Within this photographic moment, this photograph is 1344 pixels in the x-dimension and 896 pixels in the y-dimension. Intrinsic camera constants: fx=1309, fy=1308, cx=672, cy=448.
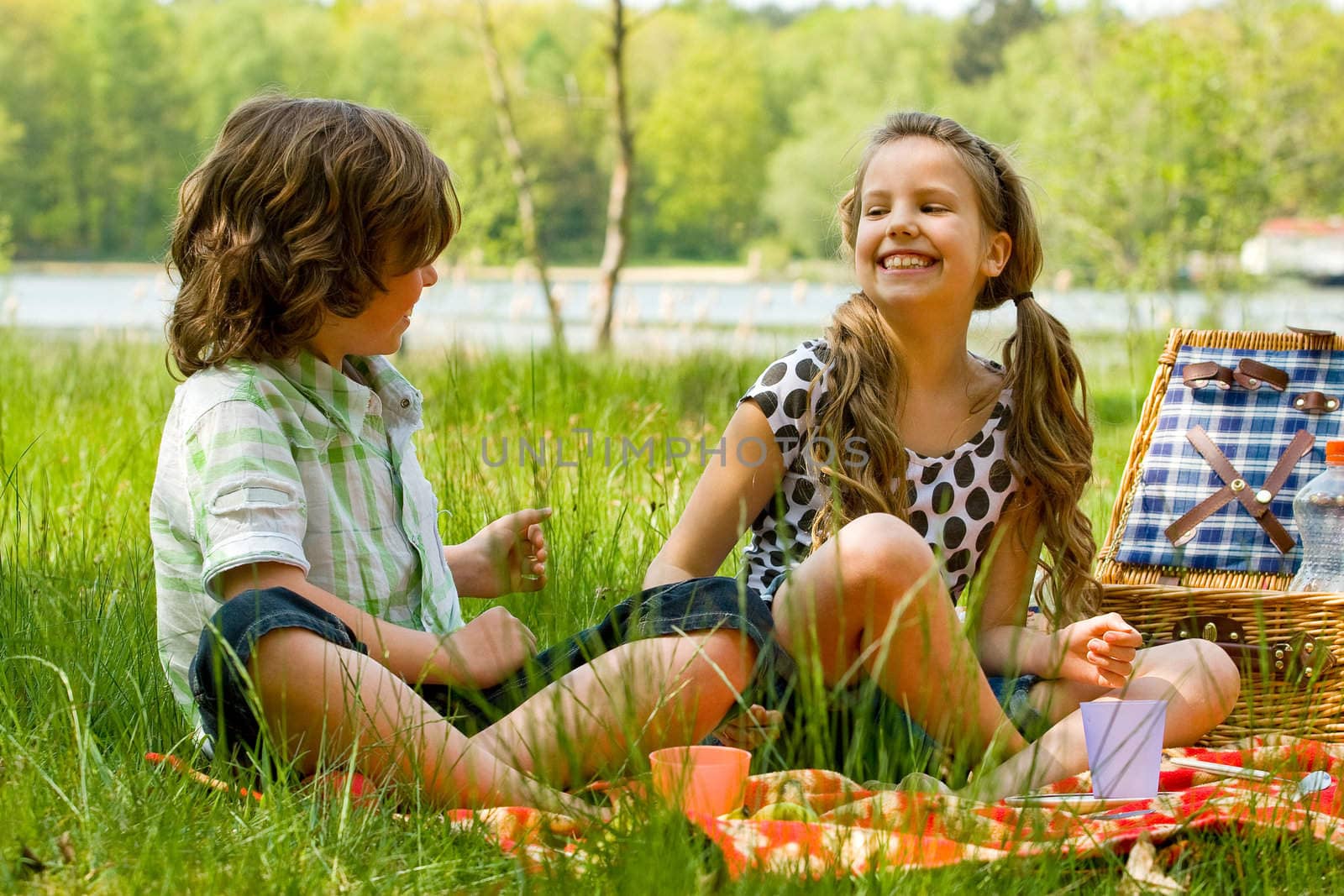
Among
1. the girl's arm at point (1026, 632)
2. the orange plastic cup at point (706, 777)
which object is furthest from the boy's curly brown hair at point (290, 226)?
the girl's arm at point (1026, 632)

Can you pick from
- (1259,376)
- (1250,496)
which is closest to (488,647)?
(1250,496)

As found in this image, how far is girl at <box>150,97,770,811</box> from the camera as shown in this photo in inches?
70.0

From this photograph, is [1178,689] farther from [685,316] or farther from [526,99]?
[526,99]

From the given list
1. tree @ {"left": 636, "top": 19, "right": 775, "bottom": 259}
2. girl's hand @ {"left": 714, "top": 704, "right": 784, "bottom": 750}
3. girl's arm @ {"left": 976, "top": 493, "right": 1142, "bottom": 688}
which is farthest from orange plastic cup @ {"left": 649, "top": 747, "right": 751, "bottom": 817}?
tree @ {"left": 636, "top": 19, "right": 775, "bottom": 259}

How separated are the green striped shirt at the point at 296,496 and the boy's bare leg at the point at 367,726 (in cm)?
14

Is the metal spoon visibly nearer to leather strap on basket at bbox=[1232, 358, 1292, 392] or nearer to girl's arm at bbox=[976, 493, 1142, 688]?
girl's arm at bbox=[976, 493, 1142, 688]

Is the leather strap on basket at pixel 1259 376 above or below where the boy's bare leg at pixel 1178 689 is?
above

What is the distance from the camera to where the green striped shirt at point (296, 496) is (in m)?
1.87

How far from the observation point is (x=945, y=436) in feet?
8.29

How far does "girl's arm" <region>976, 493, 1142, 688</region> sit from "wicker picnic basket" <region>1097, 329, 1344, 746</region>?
0.20 m

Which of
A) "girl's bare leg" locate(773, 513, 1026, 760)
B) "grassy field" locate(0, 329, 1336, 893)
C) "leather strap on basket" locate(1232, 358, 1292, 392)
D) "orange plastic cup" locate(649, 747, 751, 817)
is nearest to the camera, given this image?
"grassy field" locate(0, 329, 1336, 893)

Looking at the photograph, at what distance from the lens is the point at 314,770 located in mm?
1861

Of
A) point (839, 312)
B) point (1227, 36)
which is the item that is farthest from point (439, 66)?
point (839, 312)

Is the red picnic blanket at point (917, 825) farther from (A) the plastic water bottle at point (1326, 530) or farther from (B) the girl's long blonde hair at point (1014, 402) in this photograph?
(A) the plastic water bottle at point (1326, 530)
